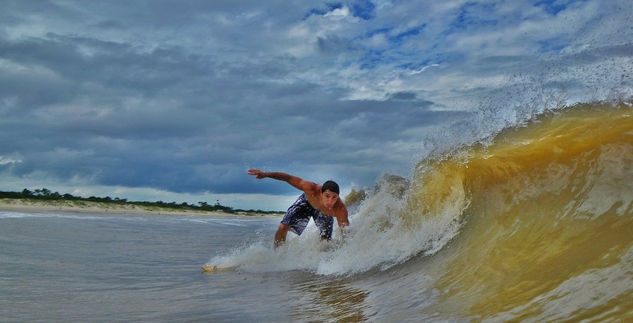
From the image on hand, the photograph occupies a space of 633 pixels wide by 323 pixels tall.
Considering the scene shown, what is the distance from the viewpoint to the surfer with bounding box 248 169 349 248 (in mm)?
8461

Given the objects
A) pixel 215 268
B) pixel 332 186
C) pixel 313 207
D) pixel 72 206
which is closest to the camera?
pixel 215 268

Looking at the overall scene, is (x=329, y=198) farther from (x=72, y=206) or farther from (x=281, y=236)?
(x=72, y=206)

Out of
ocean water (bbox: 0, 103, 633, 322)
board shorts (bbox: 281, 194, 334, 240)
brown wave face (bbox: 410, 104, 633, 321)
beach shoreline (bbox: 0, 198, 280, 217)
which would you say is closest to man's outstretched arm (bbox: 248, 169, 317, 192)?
board shorts (bbox: 281, 194, 334, 240)

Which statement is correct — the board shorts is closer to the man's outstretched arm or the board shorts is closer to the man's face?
the man's outstretched arm

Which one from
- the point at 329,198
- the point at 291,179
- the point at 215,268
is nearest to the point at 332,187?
the point at 329,198

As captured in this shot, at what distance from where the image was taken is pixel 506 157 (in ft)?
20.2

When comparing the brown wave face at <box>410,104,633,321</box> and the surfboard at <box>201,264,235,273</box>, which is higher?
the brown wave face at <box>410,104,633,321</box>

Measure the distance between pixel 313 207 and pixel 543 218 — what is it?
16.1 ft

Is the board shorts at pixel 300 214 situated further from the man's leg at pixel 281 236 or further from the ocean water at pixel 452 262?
the ocean water at pixel 452 262

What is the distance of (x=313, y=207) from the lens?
30.5 ft

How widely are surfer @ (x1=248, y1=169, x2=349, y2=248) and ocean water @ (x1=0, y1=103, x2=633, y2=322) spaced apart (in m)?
0.44

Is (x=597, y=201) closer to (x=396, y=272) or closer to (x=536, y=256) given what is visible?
(x=536, y=256)

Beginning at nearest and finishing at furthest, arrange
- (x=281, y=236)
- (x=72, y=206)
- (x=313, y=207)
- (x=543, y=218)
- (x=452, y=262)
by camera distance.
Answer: (x=543, y=218), (x=452, y=262), (x=313, y=207), (x=281, y=236), (x=72, y=206)

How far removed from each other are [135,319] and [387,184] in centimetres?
629
